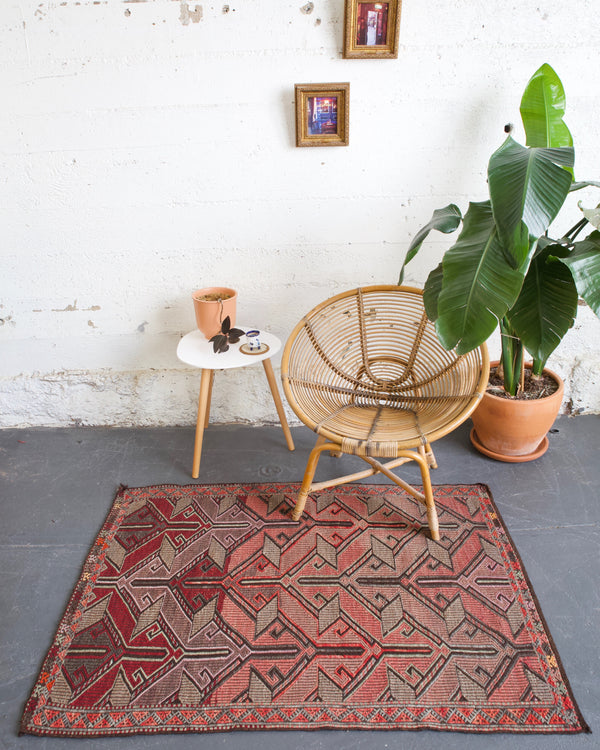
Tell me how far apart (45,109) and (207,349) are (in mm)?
1115

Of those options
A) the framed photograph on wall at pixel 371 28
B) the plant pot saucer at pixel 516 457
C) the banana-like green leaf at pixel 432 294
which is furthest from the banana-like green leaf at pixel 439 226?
the plant pot saucer at pixel 516 457

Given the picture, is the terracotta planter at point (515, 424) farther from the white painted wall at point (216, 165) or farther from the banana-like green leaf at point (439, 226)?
the banana-like green leaf at point (439, 226)

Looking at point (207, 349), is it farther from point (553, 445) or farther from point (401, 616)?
point (553, 445)

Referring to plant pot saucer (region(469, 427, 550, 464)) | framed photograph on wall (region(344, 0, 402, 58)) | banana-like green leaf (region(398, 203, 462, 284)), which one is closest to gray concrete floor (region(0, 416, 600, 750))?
plant pot saucer (region(469, 427, 550, 464))

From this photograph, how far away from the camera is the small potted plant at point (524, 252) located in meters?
1.38

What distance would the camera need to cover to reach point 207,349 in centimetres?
208

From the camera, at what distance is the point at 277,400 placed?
2.25 metres

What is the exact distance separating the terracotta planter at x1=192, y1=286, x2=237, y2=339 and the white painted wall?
11cm

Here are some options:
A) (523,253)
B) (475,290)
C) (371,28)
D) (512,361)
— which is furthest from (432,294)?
(371,28)

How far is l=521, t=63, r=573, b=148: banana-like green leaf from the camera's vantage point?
64.6 inches

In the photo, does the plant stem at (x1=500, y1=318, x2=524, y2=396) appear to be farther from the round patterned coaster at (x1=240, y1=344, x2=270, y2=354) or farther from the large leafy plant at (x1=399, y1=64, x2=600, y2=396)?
the round patterned coaster at (x1=240, y1=344, x2=270, y2=354)

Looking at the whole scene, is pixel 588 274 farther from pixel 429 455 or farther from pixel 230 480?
pixel 230 480

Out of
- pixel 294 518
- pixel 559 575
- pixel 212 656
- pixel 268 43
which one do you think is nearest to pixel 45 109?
pixel 268 43

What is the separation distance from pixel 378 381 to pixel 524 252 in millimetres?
812
